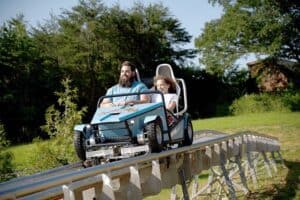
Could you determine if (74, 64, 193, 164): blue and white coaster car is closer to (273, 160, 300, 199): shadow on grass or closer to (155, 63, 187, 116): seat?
(155, 63, 187, 116): seat

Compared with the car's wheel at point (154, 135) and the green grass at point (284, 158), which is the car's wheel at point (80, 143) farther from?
the green grass at point (284, 158)

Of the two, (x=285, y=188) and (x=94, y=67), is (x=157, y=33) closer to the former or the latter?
(x=94, y=67)

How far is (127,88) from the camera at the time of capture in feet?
18.7

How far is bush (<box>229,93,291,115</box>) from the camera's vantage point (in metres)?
27.1

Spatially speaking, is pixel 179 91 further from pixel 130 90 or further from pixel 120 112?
pixel 120 112

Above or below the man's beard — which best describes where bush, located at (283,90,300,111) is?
below

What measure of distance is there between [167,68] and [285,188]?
4.32 metres

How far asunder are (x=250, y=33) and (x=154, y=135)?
897 inches

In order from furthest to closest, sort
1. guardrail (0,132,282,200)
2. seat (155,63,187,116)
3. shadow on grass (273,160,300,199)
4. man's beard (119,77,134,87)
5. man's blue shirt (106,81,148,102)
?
shadow on grass (273,160,300,199) < seat (155,63,187,116) < man's beard (119,77,134,87) < man's blue shirt (106,81,148,102) < guardrail (0,132,282,200)

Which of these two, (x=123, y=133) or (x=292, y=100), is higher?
(x=123, y=133)

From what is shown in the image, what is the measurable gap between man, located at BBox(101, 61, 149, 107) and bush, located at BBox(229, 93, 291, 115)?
2230 cm

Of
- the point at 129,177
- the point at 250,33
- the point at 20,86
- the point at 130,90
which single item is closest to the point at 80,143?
the point at 130,90

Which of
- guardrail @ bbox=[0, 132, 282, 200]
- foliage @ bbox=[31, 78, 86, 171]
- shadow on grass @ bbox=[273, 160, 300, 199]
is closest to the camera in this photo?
guardrail @ bbox=[0, 132, 282, 200]

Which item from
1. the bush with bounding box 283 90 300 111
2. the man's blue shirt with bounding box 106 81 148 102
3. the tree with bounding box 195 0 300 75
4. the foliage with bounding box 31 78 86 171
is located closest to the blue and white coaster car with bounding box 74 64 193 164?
the man's blue shirt with bounding box 106 81 148 102
